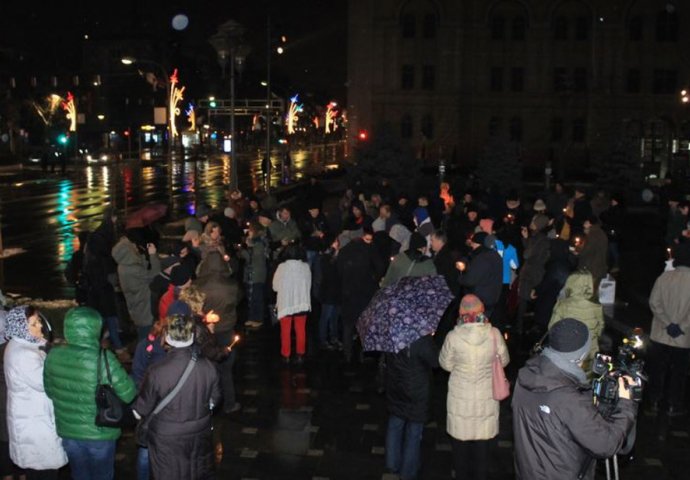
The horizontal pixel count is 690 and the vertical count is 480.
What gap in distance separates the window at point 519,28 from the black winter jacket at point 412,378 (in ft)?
169

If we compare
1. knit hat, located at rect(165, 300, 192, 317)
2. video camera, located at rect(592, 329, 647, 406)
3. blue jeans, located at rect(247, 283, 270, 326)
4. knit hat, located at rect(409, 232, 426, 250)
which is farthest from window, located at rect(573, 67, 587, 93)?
video camera, located at rect(592, 329, 647, 406)

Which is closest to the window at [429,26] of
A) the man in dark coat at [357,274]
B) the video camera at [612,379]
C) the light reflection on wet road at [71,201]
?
the light reflection on wet road at [71,201]

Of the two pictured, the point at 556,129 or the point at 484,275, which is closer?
the point at 484,275

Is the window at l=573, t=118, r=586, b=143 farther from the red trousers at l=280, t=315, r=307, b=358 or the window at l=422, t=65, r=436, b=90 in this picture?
the red trousers at l=280, t=315, r=307, b=358

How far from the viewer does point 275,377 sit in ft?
33.9

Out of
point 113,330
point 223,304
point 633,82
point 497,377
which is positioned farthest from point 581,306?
point 633,82

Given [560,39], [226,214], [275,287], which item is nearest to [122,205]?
[226,214]

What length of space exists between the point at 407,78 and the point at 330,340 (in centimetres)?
4510

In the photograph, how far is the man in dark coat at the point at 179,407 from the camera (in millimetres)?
5398

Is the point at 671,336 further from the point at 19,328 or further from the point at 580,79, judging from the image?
the point at 580,79

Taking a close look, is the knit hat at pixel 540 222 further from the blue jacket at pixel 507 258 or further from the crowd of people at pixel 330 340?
the blue jacket at pixel 507 258

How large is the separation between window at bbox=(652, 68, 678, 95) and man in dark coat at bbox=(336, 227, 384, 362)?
1959 inches

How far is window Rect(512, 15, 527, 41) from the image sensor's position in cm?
5450

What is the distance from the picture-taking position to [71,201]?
3506 centimetres
